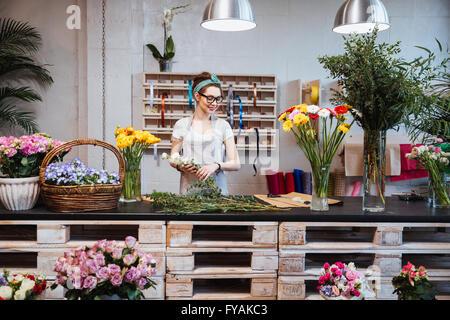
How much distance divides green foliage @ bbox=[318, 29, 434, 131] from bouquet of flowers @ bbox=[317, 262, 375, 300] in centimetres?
116

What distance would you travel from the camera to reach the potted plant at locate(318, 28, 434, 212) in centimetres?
245

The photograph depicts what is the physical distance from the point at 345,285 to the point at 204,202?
112 cm

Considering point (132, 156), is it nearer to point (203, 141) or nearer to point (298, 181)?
point (203, 141)

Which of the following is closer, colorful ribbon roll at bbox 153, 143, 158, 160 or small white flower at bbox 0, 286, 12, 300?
small white flower at bbox 0, 286, 12, 300

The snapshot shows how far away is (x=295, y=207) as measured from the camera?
2.62 meters

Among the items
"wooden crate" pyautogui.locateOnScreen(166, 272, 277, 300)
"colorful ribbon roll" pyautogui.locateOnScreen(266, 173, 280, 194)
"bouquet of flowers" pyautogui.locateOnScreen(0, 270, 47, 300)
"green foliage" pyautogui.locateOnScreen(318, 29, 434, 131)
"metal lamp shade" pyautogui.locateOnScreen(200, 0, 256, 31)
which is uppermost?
"metal lamp shade" pyautogui.locateOnScreen(200, 0, 256, 31)

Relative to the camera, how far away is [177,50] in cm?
528

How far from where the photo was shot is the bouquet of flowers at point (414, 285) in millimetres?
1576

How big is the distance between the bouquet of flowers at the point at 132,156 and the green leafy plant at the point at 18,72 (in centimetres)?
296

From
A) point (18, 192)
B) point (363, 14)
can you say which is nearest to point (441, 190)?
point (363, 14)

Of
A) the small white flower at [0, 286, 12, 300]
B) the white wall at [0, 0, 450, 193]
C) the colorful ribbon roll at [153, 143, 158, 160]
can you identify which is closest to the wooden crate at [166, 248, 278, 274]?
the small white flower at [0, 286, 12, 300]

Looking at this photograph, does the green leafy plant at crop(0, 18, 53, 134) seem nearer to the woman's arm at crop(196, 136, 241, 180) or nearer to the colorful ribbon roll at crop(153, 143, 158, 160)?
the colorful ribbon roll at crop(153, 143, 158, 160)
